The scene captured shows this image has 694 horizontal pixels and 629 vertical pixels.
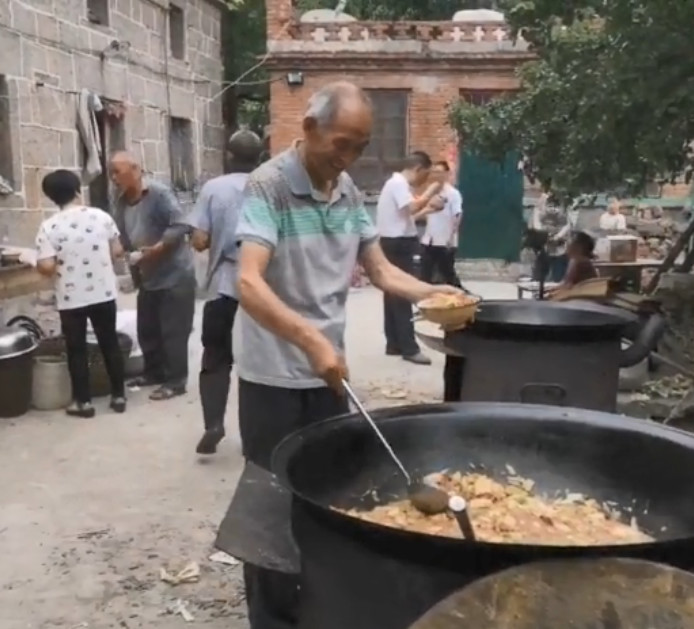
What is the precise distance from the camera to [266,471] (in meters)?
2.77

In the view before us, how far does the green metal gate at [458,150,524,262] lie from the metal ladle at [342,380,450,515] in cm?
1350

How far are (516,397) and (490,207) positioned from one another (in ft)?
40.5

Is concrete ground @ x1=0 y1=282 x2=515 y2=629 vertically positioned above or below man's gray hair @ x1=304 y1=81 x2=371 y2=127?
below

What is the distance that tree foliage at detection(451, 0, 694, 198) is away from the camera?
216 inches

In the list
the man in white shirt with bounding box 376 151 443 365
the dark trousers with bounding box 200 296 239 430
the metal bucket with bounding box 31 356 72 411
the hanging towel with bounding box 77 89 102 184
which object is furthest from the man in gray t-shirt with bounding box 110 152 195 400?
the hanging towel with bounding box 77 89 102 184

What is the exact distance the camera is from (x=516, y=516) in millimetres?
2461

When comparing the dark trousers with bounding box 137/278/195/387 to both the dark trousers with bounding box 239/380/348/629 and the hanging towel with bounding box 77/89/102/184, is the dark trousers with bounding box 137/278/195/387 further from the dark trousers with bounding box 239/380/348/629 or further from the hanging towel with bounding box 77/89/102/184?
the hanging towel with bounding box 77/89/102/184

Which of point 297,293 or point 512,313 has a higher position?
point 297,293

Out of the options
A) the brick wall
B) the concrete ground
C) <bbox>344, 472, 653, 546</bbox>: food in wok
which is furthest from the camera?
the brick wall

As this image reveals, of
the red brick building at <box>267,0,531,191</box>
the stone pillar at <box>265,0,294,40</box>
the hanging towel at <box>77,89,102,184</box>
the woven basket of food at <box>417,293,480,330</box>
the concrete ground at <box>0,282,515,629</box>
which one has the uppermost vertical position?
the stone pillar at <box>265,0,294,40</box>

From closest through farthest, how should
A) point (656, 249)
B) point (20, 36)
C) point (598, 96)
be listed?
point (598, 96), point (20, 36), point (656, 249)

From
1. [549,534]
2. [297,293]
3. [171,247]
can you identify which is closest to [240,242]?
[297,293]

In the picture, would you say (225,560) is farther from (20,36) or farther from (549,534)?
(20,36)

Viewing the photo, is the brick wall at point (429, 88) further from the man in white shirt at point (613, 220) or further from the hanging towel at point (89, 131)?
the hanging towel at point (89, 131)
